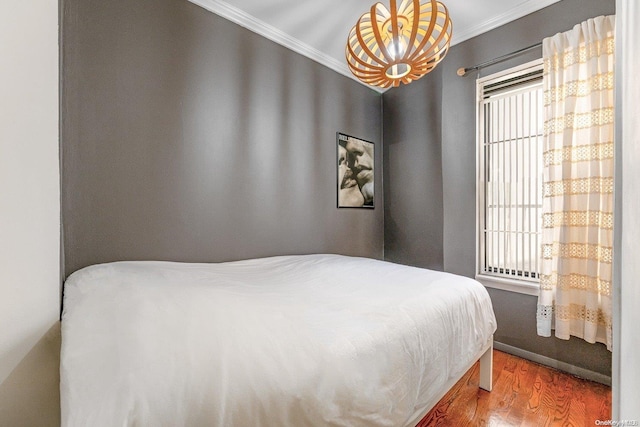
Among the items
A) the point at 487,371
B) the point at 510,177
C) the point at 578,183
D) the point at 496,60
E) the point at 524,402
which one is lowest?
the point at 524,402

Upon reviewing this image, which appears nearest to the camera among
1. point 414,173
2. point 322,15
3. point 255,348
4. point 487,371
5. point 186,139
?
point 255,348

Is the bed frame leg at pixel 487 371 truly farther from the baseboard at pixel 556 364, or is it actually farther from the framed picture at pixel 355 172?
the framed picture at pixel 355 172

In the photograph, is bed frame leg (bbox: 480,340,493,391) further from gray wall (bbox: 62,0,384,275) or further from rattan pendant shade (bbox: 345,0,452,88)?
rattan pendant shade (bbox: 345,0,452,88)

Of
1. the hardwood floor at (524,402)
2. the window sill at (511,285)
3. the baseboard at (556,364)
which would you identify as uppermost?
the window sill at (511,285)

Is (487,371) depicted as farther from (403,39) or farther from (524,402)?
(403,39)

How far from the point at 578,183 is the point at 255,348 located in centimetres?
239

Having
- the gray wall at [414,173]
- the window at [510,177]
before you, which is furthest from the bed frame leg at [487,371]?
the gray wall at [414,173]

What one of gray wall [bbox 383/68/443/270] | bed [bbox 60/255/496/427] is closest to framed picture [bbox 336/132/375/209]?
gray wall [bbox 383/68/443/270]

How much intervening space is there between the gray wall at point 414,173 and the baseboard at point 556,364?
0.88 meters

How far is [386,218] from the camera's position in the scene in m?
3.48

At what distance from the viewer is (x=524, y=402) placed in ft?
5.61

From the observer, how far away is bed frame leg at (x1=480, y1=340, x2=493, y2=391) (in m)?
1.83

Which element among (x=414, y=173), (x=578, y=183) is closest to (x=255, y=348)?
(x=578, y=183)

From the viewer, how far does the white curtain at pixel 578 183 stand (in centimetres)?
177
